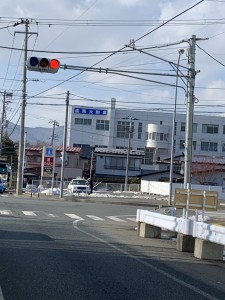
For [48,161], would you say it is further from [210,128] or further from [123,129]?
[210,128]

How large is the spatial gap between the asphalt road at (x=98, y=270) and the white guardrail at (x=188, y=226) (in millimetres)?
631

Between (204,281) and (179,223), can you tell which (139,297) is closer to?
(204,281)

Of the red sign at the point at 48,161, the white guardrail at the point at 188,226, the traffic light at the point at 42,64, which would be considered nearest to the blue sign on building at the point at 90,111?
the red sign at the point at 48,161

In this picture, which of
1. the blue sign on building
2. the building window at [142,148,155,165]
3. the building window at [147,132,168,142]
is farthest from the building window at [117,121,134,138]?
the building window at [147,132,168,142]

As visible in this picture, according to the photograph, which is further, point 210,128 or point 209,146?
point 209,146

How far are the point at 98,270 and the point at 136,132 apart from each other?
9181cm

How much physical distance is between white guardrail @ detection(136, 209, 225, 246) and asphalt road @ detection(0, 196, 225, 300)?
63 centimetres

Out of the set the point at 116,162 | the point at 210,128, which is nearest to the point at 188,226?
the point at 116,162

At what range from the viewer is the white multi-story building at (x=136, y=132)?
97.9 m

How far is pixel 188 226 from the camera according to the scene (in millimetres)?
13547

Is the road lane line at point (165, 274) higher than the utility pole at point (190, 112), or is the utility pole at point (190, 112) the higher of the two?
the utility pole at point (190, 112)

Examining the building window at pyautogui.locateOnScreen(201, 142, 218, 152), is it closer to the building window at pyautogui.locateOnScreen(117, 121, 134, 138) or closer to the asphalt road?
the building window at pyautogui.locateOnScreen(117, 121, 134, 138)

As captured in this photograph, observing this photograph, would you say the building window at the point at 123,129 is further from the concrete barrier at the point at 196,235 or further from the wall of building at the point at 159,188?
the concrete barrier at the point at 196,235

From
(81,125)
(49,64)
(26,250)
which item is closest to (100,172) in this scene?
(81,125)
